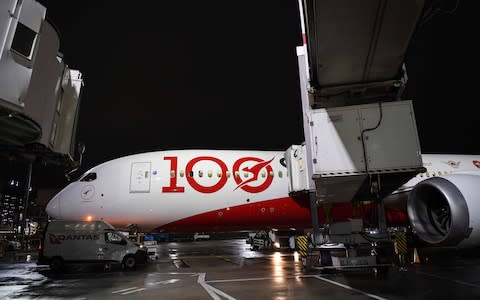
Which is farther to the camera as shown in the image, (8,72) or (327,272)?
(327,272)

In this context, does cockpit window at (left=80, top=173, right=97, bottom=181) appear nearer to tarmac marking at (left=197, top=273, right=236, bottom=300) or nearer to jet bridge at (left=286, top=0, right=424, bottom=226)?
tarmac marking at (left=197, top=273, right=236, bottom=300)

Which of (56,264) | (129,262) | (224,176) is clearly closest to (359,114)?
(224,176)

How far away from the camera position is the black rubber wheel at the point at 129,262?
13336mm

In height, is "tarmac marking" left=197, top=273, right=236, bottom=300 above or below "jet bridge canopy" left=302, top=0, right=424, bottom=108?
below

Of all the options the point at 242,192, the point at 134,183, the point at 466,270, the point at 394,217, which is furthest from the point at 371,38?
the point at 394,217

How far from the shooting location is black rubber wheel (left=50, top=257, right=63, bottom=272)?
42.4 feet

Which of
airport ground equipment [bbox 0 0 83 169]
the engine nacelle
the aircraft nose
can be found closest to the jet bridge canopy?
the engine nacelle

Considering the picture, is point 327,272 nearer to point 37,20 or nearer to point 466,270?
point 466,270

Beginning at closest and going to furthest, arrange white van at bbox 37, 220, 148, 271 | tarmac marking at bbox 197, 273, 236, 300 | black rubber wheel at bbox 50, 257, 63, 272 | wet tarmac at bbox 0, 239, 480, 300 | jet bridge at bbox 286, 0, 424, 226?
jet bridge at bbox 286, 0, 424, 226
tarmac marking at bbox 197, 273, 236, 300
wet tarmac at bbox 0, 239, 480, 300
black rubber wheel at bbox 50, 257, 63, 272
white van at bbox 37, 220, 148, 271

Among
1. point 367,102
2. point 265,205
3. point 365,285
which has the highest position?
point 367,102

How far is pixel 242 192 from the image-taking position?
47.8 feet

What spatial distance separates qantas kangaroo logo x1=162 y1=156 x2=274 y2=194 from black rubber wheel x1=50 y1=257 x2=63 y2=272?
4500 millimetres

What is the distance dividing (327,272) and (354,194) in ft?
9.27

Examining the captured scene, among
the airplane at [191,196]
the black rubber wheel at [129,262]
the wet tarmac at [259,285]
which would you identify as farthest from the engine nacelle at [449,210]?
the black rubber wheel at [129,262]
